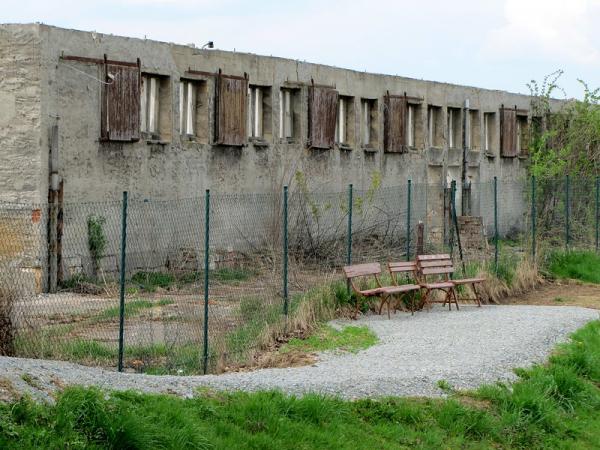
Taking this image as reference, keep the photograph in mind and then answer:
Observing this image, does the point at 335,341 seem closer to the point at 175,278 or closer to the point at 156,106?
the point at 175,278

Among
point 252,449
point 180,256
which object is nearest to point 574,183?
point 180,256

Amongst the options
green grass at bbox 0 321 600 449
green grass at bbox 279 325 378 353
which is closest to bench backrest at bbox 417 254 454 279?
green grass at bbox 279 325 378 353

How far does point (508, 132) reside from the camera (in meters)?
39.4

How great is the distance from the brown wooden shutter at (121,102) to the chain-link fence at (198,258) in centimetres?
138

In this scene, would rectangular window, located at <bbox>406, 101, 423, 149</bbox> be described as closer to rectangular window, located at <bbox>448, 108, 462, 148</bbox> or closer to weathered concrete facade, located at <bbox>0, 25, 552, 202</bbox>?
weathered concrete facade, located at <bbox>0, 25, 552, 202</bbox>

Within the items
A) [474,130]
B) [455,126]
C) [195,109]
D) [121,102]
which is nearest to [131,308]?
[121,102]

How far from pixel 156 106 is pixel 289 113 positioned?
4.93m

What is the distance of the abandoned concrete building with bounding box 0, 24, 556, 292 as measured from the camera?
22.1 m

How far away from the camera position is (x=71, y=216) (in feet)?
73.9

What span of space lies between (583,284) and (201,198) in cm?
806

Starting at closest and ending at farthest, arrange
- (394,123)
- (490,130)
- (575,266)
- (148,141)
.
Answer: (148,141), (575,266), (394,123), (490,130)

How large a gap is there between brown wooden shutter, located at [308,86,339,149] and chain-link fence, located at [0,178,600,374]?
1.40m

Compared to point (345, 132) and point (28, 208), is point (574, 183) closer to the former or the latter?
point (345, 132)

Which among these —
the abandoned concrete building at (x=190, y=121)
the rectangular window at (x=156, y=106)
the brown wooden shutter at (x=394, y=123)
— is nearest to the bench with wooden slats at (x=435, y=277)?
the abandoned concrete building at (x=190, y=121)
